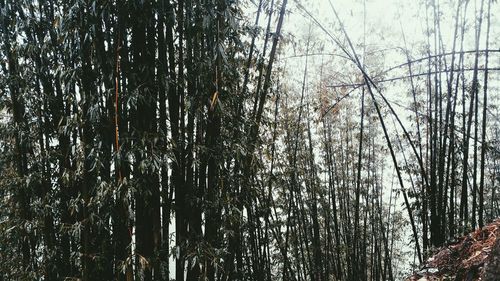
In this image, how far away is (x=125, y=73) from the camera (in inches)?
106

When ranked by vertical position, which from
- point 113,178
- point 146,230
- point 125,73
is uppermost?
point 125,73

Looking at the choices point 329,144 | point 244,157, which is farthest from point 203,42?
point 329,144

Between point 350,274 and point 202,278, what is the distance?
4.77 metres

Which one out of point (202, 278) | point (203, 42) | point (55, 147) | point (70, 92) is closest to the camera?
point (202, 278)

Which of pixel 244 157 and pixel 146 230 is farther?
pixel 244 157

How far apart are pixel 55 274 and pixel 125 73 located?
7.14ft

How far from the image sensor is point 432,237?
366 centimetres

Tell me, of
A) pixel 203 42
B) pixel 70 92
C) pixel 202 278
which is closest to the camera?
pixel 202 278

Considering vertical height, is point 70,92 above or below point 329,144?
below

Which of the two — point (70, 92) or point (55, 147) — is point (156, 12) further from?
point (55, 147)

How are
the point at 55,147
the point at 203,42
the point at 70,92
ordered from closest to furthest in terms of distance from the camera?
the point at 203,42
the point at 70,92
the point at 55,147

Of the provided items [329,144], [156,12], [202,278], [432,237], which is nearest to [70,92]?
[156,12]

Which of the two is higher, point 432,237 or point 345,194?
point 345,194

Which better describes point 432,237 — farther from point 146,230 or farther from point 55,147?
point 55,147
